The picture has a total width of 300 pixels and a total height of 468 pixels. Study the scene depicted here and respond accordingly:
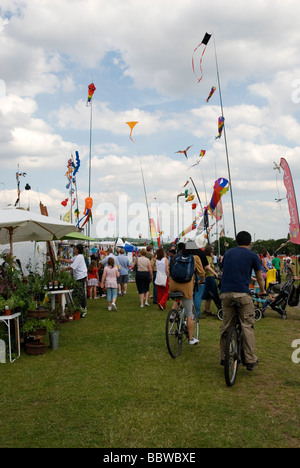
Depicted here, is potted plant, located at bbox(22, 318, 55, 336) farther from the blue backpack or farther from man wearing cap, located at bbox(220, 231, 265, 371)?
man wearing cap, located at bbox(220, 231, 265, 371)

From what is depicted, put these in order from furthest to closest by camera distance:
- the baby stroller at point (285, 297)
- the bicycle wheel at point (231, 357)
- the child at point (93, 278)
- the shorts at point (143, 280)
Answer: the child at point (93, 278) → the shorts at point (143, 280) → the baby stroller at point (285, 297) → the bicycle wheel at point (231, 357)

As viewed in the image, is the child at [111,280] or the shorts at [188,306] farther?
the child at [111,280]

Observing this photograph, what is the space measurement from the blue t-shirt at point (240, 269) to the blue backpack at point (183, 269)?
4.22ft

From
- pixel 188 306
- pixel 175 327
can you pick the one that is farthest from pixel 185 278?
pixel 175 327

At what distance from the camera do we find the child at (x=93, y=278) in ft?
50.1

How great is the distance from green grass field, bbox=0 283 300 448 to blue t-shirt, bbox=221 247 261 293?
3.93 feet

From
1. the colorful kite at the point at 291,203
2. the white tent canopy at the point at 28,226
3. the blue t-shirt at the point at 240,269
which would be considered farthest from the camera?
the white tent canopy at the point at 28,226

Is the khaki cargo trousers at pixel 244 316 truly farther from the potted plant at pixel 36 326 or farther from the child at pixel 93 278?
the child at pixel 93 278

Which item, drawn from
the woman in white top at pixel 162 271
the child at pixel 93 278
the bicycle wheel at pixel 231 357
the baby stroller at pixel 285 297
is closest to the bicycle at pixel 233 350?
the bicycle wheel at pixel 231 357

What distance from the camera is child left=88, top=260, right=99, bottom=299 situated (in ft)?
50.1

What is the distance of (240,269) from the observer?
18.5ft

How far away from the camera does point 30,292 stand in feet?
26.0
